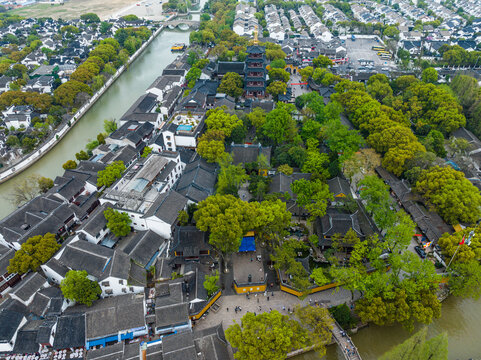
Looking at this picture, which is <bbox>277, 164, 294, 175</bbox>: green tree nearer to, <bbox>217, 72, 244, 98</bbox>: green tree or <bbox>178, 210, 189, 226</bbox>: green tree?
<bbox>178, 210, 189, 226</bbox>: green tree

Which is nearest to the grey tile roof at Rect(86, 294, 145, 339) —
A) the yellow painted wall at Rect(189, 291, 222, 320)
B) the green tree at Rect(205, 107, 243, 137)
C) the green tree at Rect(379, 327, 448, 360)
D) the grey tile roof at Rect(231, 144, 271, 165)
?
the yellow painted wall at Rect(189, 291, 222, 320)

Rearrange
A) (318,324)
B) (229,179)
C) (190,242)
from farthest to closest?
(229,179) → (190,242) → (318,324)

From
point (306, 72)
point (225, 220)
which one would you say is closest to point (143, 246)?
point (225, 220)

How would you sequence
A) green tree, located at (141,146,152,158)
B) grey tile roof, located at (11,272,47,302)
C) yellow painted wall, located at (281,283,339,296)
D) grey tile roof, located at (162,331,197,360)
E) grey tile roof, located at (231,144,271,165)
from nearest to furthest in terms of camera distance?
grey tile roof, located at (162,331,197,360) < grey tile roof, located at (11,272,47,302) < yellow painted wall, located at (281,283,339,296) < green tree, located at (141,146,152,158) < grey tile roof, located at (231,144,271,165)

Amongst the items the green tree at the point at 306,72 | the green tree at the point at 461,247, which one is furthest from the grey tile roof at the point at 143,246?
the green tree at the point at 306,72

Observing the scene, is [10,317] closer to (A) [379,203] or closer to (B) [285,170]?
(B) [285,170]

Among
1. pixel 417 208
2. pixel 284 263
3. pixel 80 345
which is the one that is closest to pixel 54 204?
pixel 80 345

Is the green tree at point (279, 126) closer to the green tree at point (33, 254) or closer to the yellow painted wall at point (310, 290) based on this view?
the yellow painted wall at point (310, 290)
